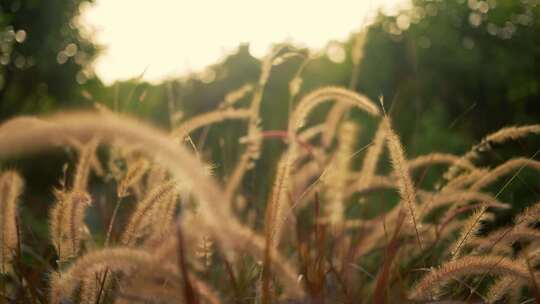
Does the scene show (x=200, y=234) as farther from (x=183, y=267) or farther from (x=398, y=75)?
(x=398, y=75)

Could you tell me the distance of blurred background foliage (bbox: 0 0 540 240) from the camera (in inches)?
267

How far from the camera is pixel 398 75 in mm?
13164

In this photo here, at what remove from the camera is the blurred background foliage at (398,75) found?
6.79 metres

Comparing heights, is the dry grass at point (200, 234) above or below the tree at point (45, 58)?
below

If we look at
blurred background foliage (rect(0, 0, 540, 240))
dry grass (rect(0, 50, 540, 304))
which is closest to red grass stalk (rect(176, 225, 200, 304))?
dry grass (rect(0, 50, 540, 304))

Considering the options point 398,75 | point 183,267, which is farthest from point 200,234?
point 398,75

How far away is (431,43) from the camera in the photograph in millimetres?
11922

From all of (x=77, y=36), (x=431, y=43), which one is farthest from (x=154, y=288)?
(x=77, y=36)

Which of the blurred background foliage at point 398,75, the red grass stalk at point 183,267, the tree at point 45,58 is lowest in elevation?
the red grass stalk at point 183,267

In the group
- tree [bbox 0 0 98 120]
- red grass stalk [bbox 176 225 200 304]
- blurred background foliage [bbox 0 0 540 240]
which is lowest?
red grass stalk [bbox 176 225 200 304]

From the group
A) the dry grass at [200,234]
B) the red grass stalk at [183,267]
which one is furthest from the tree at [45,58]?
the red grass stalk at [183,267]

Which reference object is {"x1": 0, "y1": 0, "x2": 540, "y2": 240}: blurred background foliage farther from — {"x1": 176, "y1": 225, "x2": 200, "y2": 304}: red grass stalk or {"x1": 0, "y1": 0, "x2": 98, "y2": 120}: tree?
{"x1": 176, "y1": 225, "x2": 200, "y2": 304}: red grass stalk

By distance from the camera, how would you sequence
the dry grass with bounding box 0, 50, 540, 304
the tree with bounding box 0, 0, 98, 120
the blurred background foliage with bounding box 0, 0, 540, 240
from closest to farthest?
the dry grass with bounding box 0, 50, 540, 304
the blurred background foliage with bounding box 0, 0, 540, 240
the tree with bounding box 0, 0, 98, 120

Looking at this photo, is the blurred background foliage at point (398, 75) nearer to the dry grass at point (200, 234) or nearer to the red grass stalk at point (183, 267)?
the dry grass at point (200, 234)
